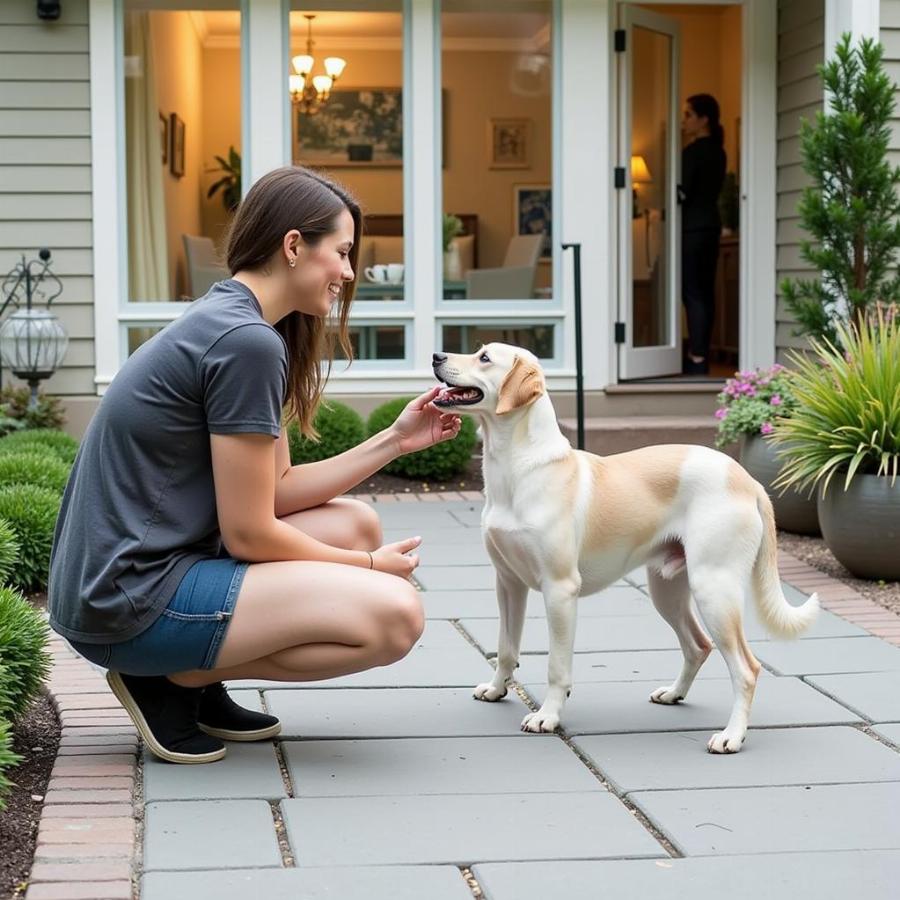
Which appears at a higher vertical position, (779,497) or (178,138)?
(178,138)

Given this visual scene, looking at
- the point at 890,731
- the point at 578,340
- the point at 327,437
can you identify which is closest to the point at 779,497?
the point at 578,340

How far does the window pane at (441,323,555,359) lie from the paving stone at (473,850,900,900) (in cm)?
685

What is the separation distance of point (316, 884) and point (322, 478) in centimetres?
132

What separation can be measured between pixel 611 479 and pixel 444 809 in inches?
42.9

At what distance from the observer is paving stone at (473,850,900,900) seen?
2.78 metres

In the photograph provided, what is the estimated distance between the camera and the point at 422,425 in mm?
3922

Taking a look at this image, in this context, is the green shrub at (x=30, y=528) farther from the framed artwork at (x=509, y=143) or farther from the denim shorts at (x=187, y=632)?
the framed artwork at (x=509, y=143)

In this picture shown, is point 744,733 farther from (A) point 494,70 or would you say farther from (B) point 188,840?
(A) point 494,70

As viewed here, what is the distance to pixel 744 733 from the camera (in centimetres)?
374

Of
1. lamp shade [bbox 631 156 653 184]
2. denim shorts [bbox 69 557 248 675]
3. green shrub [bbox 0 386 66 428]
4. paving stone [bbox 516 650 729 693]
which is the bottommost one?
paving stone [bbox 516 650 729 693]

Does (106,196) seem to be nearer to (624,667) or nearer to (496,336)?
(496,336)

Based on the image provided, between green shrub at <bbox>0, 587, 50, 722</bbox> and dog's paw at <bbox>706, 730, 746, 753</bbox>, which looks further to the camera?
dog's paw at <bbox>706, 730, 746, 753</bbox>

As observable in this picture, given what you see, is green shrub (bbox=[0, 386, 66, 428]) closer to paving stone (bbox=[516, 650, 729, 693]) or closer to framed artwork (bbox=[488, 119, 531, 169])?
framed artwork (bbox=[488, 119, 531, 169])

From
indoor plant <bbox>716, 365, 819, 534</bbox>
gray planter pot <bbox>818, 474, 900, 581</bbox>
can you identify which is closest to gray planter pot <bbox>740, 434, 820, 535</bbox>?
indoor plant <bbox>716, 365, 819, 534</bbox>
